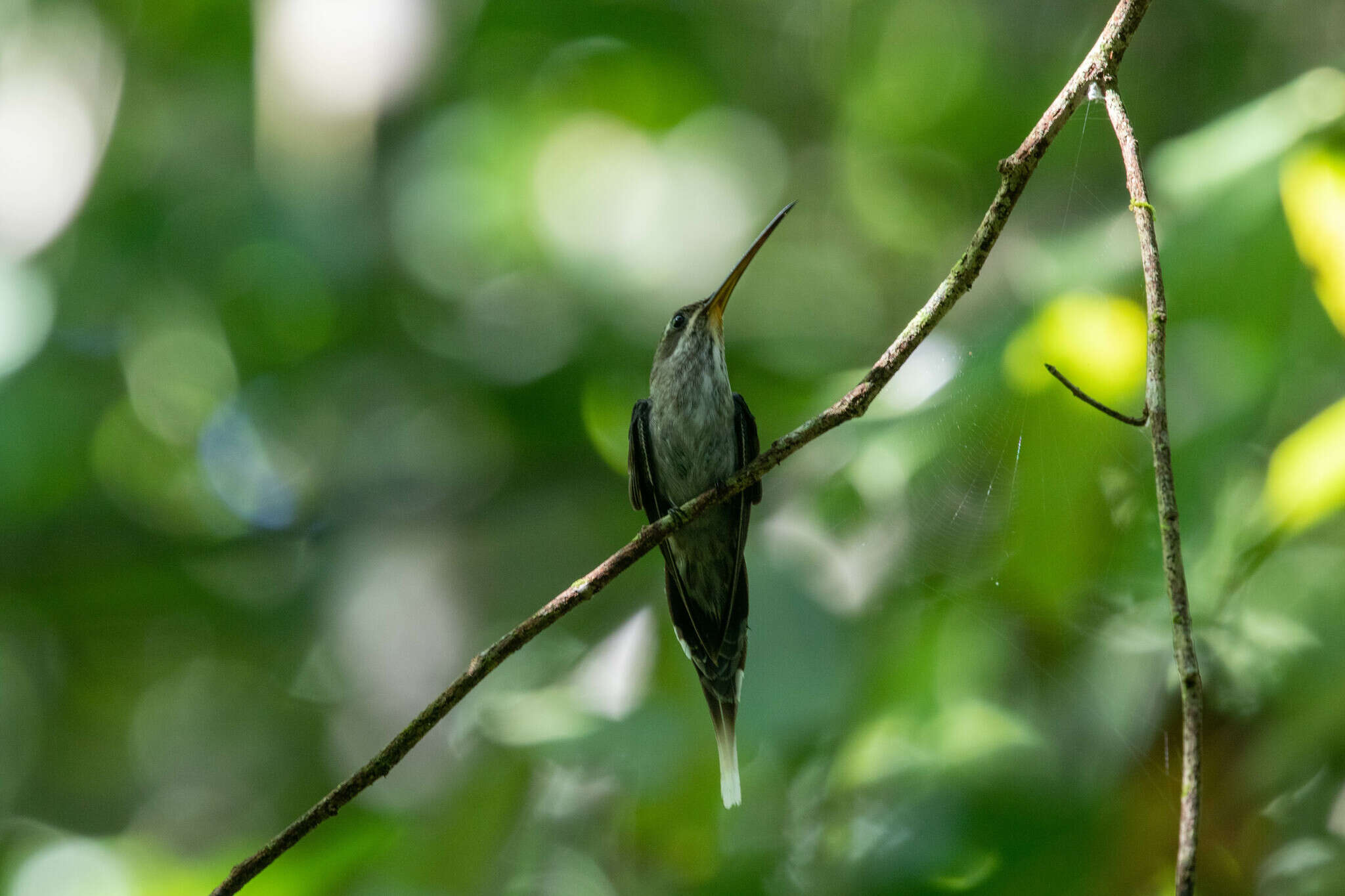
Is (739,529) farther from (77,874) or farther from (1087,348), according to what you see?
(77,874)

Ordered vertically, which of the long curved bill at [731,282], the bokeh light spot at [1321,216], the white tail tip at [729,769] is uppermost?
the long curved bill at [731,282]

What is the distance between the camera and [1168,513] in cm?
164

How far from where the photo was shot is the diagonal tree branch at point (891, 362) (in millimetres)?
2158

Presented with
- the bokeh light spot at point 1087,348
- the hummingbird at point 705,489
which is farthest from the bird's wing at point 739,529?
the bokeh light spot at point 1087,348

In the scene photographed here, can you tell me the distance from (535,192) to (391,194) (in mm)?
1186

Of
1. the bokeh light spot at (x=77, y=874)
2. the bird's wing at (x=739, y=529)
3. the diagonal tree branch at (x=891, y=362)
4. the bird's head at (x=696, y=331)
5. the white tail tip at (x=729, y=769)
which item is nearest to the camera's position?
the diagonal tree branch at (x=891, y=362)

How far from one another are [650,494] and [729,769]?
4.01 ft

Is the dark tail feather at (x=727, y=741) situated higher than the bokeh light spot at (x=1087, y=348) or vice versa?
the bokeh light spot at (x=1087, y=348)

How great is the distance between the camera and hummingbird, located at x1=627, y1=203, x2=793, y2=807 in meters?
4.23

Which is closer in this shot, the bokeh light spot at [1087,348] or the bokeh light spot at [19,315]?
the bokeh light spot at [1087,348]

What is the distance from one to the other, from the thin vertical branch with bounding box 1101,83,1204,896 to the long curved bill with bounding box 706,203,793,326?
A: 162cm

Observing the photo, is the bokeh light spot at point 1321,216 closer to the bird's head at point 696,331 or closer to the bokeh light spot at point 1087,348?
the bokeh light spot at point 1087,348

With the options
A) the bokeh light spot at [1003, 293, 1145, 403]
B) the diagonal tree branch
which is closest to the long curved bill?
the bokeh light spot at [1003, 293, 1145, 403]

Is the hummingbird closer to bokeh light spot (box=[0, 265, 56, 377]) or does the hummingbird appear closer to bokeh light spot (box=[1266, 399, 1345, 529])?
bokeh light spot (box=[1266, 399, 1345, 529])
